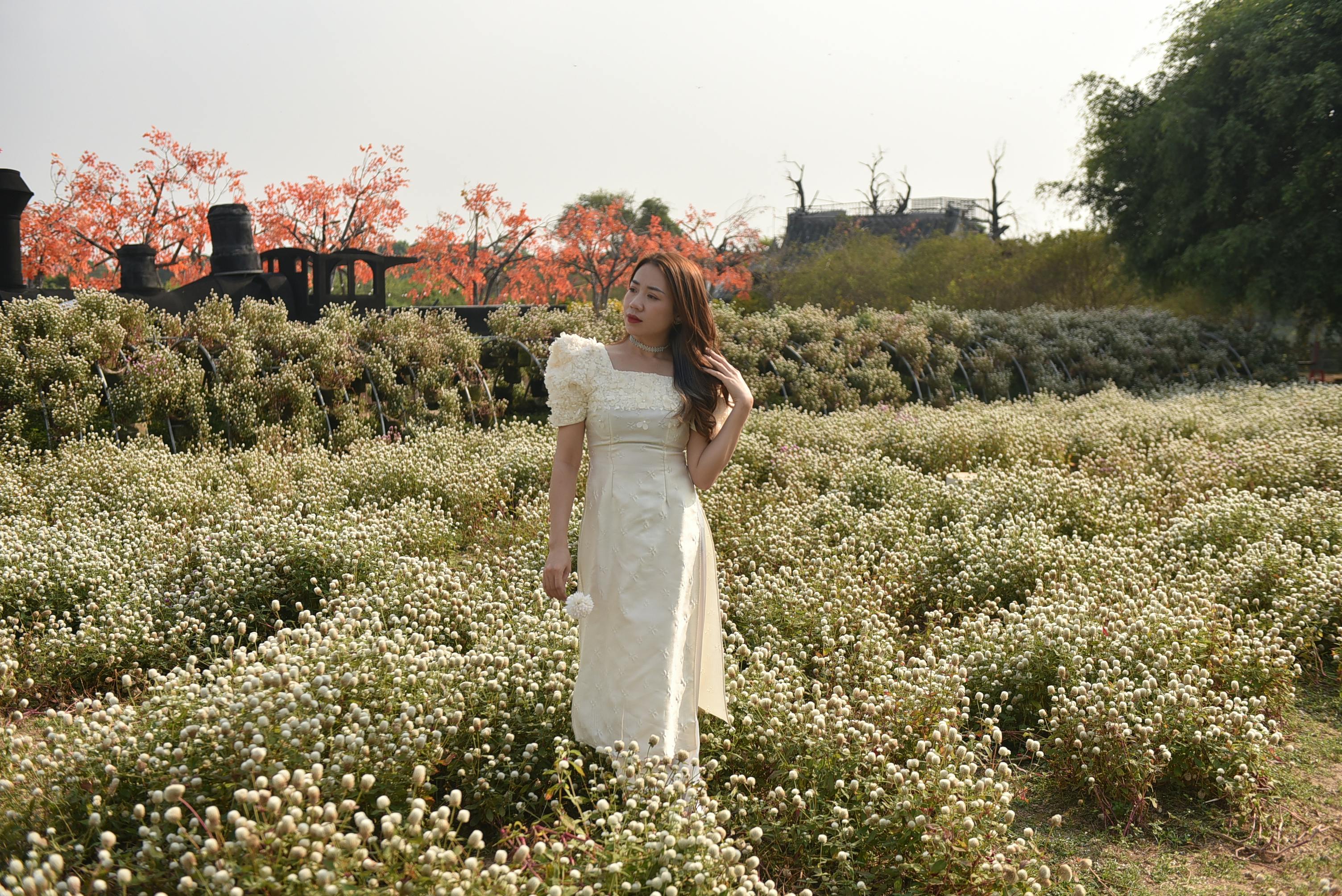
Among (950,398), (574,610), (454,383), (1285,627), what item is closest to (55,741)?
(574,610)

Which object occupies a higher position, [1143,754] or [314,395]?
[314,395]

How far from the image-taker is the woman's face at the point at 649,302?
10.8ft

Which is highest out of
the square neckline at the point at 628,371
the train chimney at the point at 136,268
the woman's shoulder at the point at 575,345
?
the train chimney at the point at 136,268

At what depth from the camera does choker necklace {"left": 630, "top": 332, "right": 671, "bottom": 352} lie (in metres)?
3.41

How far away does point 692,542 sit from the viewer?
3.35m

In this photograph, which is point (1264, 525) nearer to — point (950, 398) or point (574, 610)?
point (574, 610)

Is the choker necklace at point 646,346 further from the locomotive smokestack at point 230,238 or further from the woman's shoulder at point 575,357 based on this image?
the locomotive smokestack at point 230,238

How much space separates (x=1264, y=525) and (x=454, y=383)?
9.04m

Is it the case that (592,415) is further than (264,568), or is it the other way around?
(264,568)

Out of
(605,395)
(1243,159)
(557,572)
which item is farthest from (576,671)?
(1243,159)

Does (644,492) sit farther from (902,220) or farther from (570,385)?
(902,220)

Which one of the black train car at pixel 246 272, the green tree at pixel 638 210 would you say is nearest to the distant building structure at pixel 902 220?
the green tree at pixel 638 210

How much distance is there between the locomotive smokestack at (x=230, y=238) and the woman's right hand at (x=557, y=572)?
12711mm

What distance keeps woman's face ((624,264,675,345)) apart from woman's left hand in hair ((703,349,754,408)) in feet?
0.65
